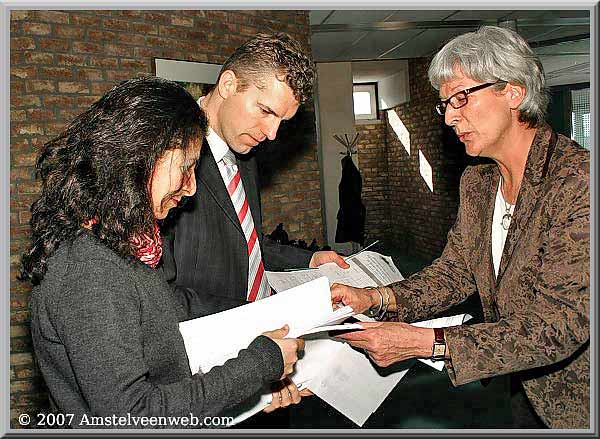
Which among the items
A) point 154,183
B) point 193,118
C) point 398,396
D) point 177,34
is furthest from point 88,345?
point 177,34

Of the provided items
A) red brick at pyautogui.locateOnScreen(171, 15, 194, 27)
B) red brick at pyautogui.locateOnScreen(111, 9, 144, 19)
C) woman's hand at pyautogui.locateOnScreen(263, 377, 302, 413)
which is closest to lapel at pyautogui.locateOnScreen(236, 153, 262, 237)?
woman's hand at pyautogui.locateOnScreen(263, 377, 302, 413)

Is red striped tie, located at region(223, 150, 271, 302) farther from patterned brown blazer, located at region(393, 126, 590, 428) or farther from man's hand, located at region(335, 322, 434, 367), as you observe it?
patterned brown blazer, located at region(393, 126, 590, 428)

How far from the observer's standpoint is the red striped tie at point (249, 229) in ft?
6.29

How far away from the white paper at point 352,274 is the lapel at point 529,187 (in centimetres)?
46

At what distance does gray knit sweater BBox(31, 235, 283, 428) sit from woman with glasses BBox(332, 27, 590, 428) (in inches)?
19.1

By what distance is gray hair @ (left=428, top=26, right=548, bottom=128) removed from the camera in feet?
5.04

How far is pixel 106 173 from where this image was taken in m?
1.08

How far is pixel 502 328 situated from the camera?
1.37 metres

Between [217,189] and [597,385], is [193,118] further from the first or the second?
[597,385]

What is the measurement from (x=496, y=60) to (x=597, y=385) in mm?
833

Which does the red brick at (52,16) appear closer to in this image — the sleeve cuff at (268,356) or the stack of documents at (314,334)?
the stack of documents at (314,334)

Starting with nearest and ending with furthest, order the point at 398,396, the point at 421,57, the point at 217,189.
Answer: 1. the point at 217,189
2. the point at 398,396
3. the point at 421,57

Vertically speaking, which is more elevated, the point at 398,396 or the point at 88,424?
the point at 88,424

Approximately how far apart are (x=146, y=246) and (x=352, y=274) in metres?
0.87
